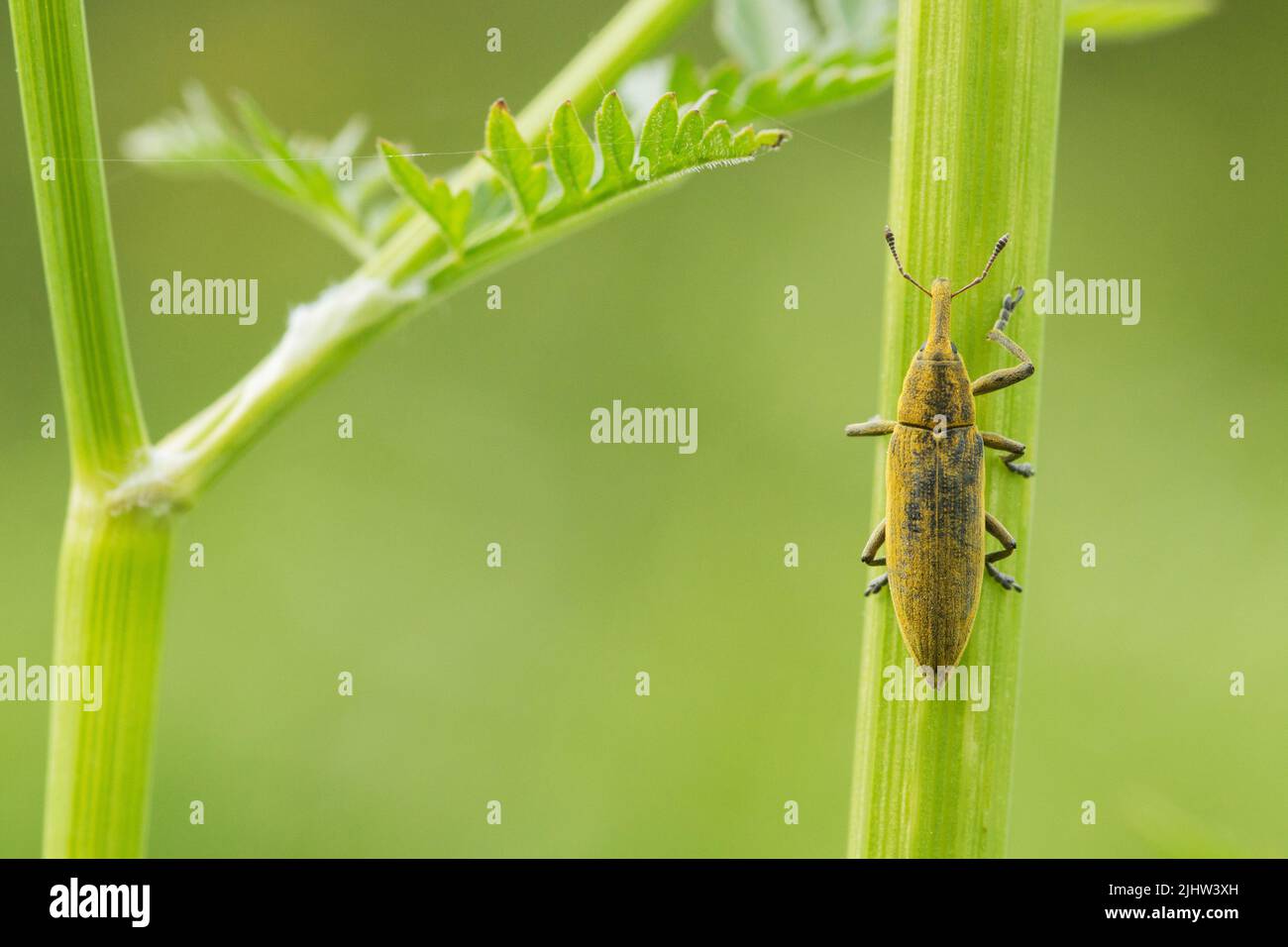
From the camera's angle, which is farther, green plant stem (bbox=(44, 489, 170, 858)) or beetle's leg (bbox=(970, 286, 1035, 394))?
green plant stem (bbox=(44, 489, 170, 858))

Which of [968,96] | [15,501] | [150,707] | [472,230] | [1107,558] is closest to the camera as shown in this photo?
[968,96]

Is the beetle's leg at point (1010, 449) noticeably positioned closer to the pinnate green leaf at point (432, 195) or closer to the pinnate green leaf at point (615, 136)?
the pinnate green leaf at point (615, 136)

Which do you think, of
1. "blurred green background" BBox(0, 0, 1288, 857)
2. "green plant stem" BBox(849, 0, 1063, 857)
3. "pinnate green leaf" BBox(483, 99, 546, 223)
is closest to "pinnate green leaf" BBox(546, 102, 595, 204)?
"pinnate green leaf" BBox(483, 99, 546, 223)

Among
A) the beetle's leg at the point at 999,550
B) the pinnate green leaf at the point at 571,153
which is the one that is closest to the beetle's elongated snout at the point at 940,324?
the beetle's leg at the point at 999,550

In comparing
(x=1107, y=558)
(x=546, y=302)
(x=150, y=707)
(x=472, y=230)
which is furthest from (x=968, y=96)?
(x=546, y=302)

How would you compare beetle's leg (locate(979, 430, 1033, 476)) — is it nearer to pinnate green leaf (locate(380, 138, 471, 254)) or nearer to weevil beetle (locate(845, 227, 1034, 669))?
weevil beetle (locate(845, 227, 1034, 669))

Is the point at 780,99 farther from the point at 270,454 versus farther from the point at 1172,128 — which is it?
the point at 1172,128

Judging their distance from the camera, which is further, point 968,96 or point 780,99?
point 780,99

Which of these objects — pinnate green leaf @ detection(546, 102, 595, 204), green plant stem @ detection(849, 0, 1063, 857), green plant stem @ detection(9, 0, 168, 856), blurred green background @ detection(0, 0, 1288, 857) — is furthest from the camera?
blurred green background @ detection(0, 0, 1288, 857)
